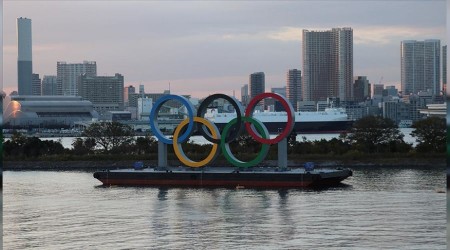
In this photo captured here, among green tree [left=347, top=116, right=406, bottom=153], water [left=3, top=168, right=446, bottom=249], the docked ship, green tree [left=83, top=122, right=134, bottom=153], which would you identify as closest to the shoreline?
green tree [left=347, top=116, right=406, bottom=153]

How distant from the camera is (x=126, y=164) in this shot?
6159 cm

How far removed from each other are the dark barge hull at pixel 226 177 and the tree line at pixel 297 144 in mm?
14067

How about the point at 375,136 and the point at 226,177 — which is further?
the point at 375,136

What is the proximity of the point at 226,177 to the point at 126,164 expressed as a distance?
20.2 metres

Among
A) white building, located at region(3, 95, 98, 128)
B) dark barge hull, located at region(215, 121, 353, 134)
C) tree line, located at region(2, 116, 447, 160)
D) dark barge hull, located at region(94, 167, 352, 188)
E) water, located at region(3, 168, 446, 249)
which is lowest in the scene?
water, located at region(3, 168, 446, 249)

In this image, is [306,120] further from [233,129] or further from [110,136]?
[233,129]

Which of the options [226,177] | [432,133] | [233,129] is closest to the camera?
[226,177]

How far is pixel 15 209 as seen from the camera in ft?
105

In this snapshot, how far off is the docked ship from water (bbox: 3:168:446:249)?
76.1m

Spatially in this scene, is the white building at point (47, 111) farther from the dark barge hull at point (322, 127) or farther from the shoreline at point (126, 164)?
the shoreline at point (126, 164)

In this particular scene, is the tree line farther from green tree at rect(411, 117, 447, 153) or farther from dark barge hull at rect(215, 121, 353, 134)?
dark barge hull at rect(215, 121, 353, 134)

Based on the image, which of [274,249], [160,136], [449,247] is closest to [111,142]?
[160,136]

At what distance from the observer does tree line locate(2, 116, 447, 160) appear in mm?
61719

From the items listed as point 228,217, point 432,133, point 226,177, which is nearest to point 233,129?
point 226,177
